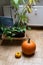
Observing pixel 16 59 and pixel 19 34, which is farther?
pixel 19 34

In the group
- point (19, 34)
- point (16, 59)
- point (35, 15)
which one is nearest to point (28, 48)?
point (16, 59)

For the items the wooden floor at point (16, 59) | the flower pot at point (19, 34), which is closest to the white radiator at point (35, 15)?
the wooden floor at point (16, 59)

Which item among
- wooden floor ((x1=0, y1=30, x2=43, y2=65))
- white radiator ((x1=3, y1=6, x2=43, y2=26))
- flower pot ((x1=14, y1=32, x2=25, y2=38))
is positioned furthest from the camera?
white radiator ((x1=3, y1=6, x2=43, y2=26))

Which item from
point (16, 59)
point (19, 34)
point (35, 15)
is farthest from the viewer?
point (35, 15)

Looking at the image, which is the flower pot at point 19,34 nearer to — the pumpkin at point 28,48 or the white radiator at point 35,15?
the pumpkin at point 28,48

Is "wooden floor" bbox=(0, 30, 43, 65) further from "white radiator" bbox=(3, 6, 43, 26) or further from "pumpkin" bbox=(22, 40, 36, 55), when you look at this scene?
"white radiator" bbox=(3, 6, 43, 26)

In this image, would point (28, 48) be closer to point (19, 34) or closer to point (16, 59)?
point (16, 59)

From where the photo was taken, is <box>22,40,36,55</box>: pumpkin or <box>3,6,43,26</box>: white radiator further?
<box>3,6,43,26</box>: white radiator

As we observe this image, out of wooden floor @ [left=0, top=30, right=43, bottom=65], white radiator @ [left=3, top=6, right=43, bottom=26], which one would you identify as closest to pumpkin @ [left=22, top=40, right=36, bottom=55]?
wooden floor @ [left=0, top=30, right=43, bottom=65]

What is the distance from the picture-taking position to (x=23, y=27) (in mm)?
2455

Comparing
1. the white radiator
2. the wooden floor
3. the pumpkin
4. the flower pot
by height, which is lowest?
the wooden floor

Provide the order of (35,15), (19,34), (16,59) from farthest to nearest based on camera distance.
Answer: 1. (35,15)
2. (19,34)
3. (16,59)

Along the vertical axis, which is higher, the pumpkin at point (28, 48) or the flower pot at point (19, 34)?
the flower pot at point (19, 34)

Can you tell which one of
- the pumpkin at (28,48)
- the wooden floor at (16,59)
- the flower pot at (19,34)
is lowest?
the wooden floor at (16,59)
